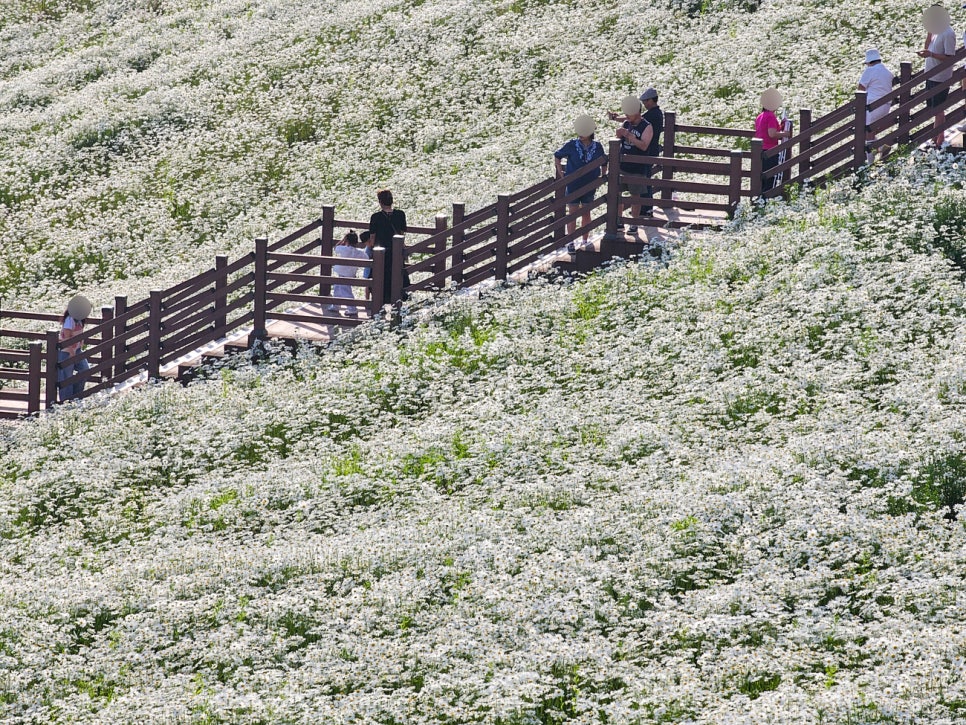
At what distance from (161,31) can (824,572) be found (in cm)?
4351

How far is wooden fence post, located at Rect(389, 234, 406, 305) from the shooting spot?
19.6 m

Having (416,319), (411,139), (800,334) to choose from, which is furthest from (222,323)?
(411,139)

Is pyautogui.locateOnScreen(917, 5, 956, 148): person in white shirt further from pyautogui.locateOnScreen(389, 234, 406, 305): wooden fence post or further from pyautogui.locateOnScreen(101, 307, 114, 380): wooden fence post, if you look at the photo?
pyautogui.locateOnScreen(101, 307, 114, 380): wooden fence post

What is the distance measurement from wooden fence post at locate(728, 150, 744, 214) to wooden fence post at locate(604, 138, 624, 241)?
72.3 inches

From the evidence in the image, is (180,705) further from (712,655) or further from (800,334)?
(800,334)

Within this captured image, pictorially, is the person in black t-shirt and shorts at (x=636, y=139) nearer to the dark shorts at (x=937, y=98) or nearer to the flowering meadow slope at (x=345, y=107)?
the dark shorts at (x=937, y=98)

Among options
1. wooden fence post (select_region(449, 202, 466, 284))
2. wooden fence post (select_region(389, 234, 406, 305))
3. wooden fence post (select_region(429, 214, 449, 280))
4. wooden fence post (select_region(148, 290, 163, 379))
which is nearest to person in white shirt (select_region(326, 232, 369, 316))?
wooden fence post (select_region(389, 234, 406, 305))

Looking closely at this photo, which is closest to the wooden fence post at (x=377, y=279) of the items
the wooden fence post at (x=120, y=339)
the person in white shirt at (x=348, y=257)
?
the person in white shirt at (x=348, y=257)

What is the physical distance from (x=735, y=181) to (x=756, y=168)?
413mm

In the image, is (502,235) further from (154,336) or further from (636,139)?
(154,336)

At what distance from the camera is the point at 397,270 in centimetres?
1981

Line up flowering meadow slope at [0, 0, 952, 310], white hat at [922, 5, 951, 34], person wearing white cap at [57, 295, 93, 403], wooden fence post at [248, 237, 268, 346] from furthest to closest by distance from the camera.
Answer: flowering meadow slope at [0, 0, 952, 310]
person wearing white cap at [57, 295, 93, 403]
white hat at [922, 5, 951, 34]
wooden fence post at [248, 237, 268, 346]

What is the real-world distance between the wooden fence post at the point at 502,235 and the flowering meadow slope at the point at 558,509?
29.8 inches

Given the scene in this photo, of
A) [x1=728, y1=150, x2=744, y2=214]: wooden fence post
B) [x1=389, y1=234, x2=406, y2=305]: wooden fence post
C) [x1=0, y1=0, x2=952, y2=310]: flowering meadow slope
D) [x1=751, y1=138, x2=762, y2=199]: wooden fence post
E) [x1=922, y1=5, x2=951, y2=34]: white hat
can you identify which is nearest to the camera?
[x1=389, y1=234, x2=406, y2=305]: wooden fence post
